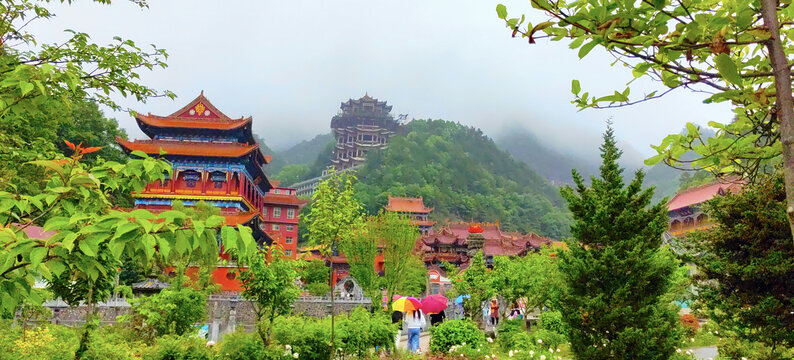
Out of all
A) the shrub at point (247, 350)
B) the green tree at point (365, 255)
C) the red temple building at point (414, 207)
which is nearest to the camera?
the shrub at point (247, 350)

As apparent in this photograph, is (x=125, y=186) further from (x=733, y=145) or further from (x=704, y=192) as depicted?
(x=704, y=192)

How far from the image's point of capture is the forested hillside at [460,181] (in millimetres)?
74500

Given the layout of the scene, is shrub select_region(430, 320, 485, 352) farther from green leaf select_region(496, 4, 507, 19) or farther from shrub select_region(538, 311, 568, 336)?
green leaf select_region(496, 4, 507, 19)

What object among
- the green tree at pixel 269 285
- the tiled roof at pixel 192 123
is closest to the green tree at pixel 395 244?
the green tree at pixel 269 285

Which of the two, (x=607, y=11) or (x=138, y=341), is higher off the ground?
(x=607, y=11)

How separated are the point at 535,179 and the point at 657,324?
97.5m

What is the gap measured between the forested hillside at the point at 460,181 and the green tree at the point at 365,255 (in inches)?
1639

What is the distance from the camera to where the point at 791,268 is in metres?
6.41

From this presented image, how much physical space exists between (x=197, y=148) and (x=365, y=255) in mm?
12899

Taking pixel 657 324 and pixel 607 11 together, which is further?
pixel 657 324

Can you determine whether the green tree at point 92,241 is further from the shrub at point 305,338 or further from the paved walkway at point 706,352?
the paved walkway at point 706,352

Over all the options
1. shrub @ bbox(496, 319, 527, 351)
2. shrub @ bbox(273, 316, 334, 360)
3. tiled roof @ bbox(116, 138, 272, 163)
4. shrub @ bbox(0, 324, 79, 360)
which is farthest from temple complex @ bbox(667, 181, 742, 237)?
shrub @ bbox(0, 324, 79, 360)

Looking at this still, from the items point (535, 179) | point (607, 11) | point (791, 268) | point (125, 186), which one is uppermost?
point (535, 179)

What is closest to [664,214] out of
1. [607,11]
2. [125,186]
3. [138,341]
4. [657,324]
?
[657,324]
